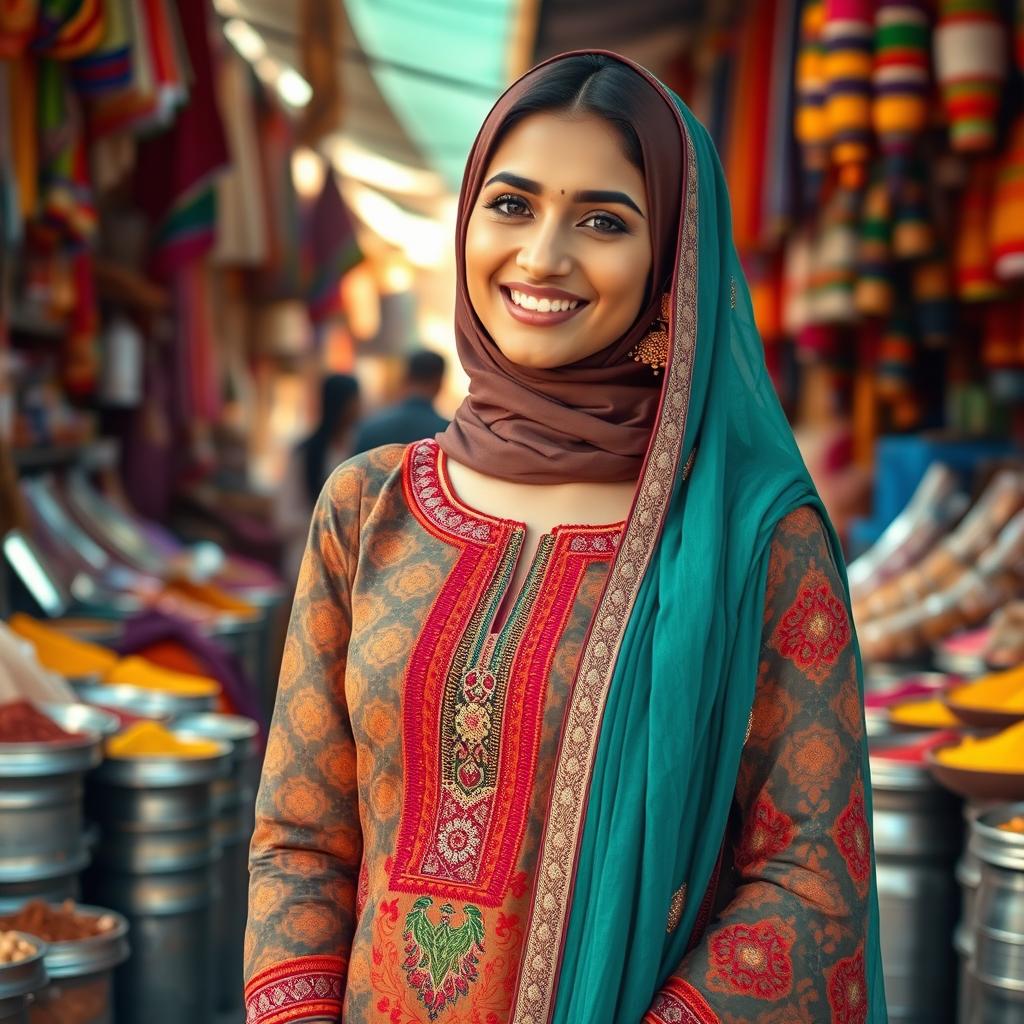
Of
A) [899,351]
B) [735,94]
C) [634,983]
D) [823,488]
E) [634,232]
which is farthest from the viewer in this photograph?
Result: [735,94]

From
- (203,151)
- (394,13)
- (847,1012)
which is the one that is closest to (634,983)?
(847,1012)

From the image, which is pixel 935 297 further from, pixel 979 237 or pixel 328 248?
pixel 328 248

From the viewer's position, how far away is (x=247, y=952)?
5.22 feet

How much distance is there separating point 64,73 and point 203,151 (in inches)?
62.1

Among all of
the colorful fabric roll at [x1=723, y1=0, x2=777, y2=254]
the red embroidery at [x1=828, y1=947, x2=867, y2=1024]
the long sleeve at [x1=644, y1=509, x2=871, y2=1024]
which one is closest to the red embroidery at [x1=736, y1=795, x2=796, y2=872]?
the long sleeve at [x1=644, y1=509, x2=871, y2=1024]

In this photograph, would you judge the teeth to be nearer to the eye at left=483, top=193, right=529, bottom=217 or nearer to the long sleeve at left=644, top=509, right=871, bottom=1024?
the eye at left=483, top=193, right=529, bottom=217

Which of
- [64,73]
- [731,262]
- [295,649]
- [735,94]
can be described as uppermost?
[735,94]

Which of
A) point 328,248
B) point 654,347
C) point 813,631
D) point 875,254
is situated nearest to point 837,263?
point 875,254

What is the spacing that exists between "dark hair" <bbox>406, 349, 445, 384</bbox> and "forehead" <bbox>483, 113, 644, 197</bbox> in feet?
16.1

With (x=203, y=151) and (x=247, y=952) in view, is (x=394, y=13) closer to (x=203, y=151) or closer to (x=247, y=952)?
(x=203, y=151)

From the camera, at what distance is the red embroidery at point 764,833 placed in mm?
1466

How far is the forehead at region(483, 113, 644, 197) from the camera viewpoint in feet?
5.07

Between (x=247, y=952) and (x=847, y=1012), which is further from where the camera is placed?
(x=247, y=952)

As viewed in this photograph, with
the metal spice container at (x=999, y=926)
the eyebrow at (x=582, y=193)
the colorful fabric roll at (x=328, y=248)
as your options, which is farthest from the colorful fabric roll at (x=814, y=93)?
the colorful fabric roll at (x=328, y=248)
